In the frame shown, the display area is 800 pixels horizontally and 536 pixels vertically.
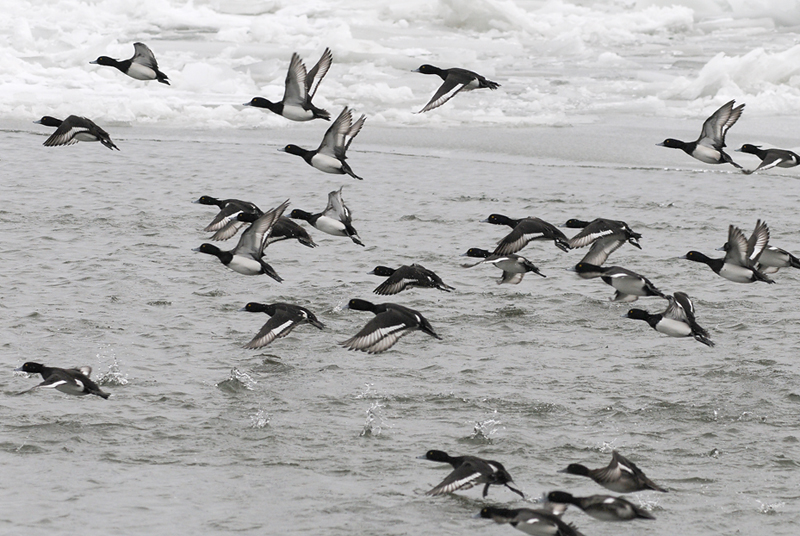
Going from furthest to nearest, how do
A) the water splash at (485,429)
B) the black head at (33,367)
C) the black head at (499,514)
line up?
1. the water splash at (485,429)
2. the black head at (33,367)
3. the black head at (499,514)

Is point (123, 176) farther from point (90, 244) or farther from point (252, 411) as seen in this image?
point (252, 411)

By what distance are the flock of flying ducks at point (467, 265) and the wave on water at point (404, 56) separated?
7198 millimetres

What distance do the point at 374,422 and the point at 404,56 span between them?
48.1ft

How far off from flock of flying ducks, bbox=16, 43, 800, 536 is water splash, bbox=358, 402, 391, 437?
1.74ft

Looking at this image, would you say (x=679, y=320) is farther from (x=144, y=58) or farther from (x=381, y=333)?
(x=144, y=58)

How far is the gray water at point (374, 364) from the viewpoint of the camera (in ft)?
19.5

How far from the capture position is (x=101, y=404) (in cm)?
718

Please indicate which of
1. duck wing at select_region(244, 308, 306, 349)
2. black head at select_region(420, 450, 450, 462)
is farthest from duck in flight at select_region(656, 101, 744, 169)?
black head at select_region(420, 450, 450, 462)

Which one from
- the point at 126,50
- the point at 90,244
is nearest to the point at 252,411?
the point at 90,244

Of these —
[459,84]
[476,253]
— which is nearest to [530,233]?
[476,253]

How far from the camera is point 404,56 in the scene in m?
20.7

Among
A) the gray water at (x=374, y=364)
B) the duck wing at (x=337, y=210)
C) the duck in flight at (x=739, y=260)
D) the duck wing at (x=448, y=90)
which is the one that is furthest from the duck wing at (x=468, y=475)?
the duck wing at (x=448, y=90)

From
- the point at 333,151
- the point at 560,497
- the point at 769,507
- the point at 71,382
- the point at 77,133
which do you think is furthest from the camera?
the point at 77,133

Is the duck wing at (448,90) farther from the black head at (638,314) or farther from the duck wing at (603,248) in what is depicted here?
the black head at (638,314)
